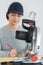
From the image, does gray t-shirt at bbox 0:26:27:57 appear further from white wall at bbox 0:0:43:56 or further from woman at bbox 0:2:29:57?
white wall at bbox 0:0:43:56

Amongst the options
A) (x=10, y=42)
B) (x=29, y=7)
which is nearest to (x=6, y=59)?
(x=10, y=42)

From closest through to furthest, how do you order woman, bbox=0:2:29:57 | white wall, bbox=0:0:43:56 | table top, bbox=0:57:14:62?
table top, bbox=0:57:14:62
woman, bbox=0:2:29:57
white wall, bbox=0:0:43:56

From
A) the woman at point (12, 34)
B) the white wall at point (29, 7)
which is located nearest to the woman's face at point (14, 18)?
the woman at point (12, 34)

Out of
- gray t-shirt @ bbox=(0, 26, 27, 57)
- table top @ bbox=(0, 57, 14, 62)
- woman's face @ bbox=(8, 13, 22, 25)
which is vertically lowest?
table top @ bbox=(0, 57, 14, 62)

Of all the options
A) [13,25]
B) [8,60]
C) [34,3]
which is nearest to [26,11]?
[34,3]

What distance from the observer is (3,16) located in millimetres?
1700

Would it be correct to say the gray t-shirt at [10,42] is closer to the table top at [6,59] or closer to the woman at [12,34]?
the woman at [12,34]

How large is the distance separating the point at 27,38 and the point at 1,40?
0.63 ft

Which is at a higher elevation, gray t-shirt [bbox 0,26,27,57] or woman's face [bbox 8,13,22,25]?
woman's face [bbox 8,13,22,25]

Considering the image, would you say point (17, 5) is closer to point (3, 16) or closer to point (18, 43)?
point (18, 43)

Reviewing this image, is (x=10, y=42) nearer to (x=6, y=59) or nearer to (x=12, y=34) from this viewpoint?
(x=12, y=34)

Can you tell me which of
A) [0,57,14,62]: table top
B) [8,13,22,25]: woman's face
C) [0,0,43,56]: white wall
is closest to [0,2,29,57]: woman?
[8,13,22,25]: woman's face

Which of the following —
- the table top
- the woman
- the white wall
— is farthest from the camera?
the white wall

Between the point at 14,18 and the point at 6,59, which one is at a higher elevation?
the point at 14,18
